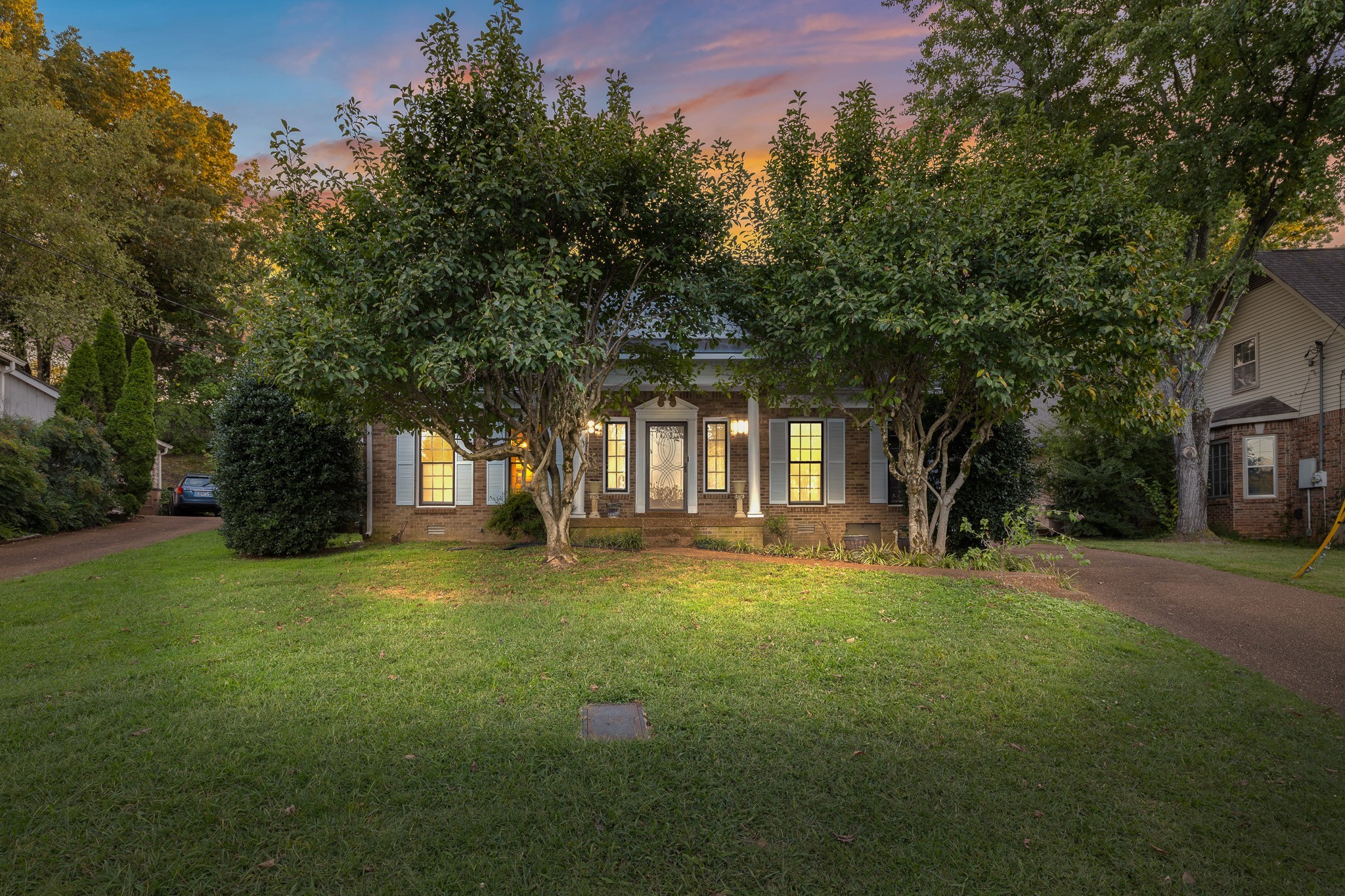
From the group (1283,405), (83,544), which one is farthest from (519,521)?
(1283,405)

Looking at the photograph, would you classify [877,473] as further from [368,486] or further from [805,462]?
[368,486]

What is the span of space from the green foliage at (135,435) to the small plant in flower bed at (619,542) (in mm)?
13290

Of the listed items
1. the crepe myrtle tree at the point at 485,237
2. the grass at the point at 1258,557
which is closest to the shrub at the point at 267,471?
the crepe myrtle tree at the point at 485,237

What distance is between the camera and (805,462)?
13.6 meters

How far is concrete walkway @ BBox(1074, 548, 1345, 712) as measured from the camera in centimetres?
557

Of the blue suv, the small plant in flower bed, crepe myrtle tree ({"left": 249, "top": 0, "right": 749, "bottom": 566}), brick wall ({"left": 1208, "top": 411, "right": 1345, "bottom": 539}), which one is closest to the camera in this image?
crepe myrtle tree ({"left": 249, "top": 0, "right": 749, "bottom": 566})

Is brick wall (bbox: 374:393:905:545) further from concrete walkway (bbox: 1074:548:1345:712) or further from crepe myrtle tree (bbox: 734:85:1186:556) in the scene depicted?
concrete walkway (bbox: 1074:548:1345:712)

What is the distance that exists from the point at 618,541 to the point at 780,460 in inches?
151

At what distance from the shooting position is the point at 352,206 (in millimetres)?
7996

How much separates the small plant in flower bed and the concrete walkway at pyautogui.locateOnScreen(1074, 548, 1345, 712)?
684 centimetres

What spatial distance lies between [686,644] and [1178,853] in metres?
3.46

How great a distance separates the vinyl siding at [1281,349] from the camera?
49.2 ft

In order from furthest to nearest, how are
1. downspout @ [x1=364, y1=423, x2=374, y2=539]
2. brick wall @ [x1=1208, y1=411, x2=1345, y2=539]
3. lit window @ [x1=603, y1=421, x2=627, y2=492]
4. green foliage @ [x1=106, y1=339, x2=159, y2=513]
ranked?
green foliage @ [x1=106, y1=339, x2=159, y2=513] < brick wall @ [x1=1208, y1=411, x2=1345, y2=539] < lit window @ [x1=603, y1=421, x2=627, y2=492] < downspout @ [x1=364, y1=423, x2=374, y2=539]

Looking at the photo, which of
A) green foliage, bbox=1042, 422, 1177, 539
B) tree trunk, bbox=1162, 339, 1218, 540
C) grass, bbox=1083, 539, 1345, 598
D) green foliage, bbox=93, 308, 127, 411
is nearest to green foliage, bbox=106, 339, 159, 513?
green foliage, bbox=93, 308, 127, 411
